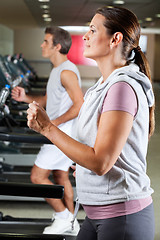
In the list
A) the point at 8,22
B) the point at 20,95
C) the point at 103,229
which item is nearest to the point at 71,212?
the point at 20,95

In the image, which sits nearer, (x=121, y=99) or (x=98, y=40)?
(x=121, y=99)

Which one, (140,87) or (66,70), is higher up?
(140,87)

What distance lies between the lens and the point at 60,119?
8.95ft

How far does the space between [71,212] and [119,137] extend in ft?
6.33

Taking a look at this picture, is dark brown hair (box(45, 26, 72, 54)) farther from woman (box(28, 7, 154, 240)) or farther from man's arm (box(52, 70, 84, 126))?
woman (box(28, 7, 154, 240))

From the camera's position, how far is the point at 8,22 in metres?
6.46

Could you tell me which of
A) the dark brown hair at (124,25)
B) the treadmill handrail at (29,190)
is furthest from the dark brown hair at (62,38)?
the dark brown hair at (124,25)

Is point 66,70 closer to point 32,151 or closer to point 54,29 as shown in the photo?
point 54,29

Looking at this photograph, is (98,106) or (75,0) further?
(75,0)

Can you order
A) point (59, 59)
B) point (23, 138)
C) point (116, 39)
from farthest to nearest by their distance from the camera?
point (59, 59) < point (23, 138) < point (116, 39)

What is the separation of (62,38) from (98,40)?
1818 mm

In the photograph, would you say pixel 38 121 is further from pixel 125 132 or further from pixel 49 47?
pixel 49 47

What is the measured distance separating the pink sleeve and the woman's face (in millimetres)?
156

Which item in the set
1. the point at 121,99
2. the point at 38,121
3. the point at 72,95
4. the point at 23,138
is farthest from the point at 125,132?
the point at 72,95
